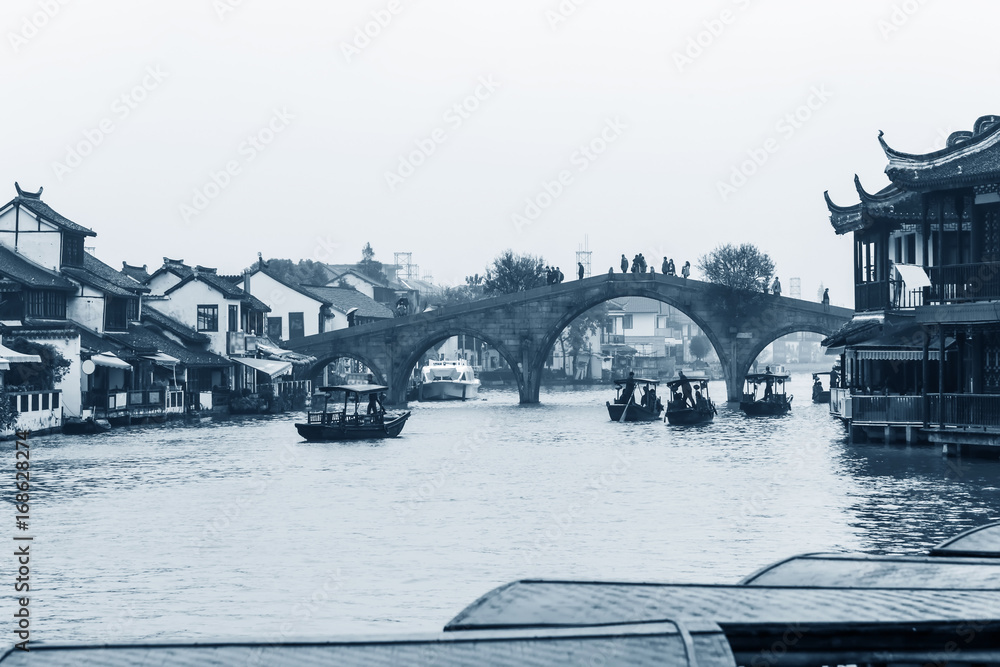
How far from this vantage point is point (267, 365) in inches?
2072

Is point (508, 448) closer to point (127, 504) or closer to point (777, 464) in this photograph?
point (777, 464)

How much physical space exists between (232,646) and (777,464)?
24.3 m

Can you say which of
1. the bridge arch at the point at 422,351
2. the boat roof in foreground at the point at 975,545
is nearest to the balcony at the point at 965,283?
the boat roof in foreground at the point at 975,545

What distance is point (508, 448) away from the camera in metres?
34.0

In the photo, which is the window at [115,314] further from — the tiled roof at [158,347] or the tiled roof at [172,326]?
the tiled roof at [172,326]

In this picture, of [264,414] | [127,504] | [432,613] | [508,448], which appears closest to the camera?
[432,613]

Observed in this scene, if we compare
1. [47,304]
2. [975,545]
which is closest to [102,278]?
[47,304]

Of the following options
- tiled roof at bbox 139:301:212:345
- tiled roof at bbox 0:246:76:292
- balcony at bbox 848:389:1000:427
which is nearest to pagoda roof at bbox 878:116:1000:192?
balcony at bbox 848:389:1000:427

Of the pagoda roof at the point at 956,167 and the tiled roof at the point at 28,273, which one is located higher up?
the pagoda roof at the point at 956,167

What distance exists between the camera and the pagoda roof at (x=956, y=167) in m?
25.0

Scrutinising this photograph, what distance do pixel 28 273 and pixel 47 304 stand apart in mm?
1152

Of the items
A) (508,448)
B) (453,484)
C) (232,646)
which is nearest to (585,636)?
(232,646)

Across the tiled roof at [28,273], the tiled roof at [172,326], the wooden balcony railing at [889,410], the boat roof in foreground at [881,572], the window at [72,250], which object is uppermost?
the window at [72,250]

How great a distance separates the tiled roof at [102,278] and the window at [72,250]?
219 mm
